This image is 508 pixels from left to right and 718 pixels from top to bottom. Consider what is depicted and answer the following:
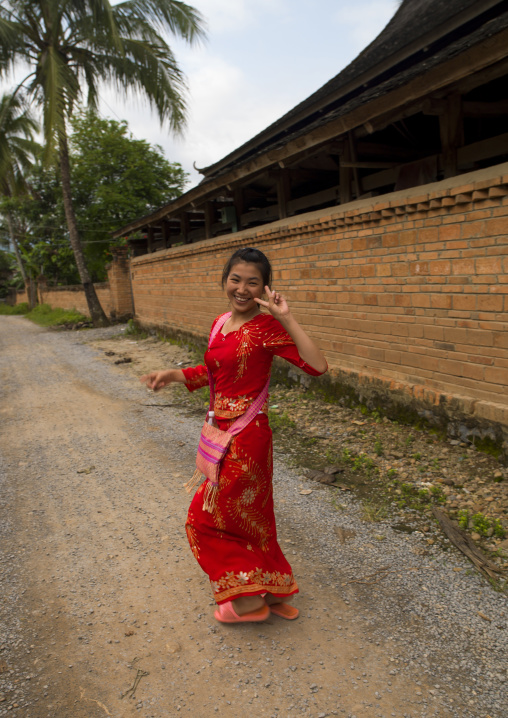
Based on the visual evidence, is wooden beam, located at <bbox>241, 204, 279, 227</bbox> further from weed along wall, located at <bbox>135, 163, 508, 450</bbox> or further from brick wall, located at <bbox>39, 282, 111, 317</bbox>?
brick wall, located at <bbox>39, 282, 111, 317</bbox>

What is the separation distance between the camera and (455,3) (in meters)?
6.27

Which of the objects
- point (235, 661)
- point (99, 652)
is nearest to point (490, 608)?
point (235, 661)

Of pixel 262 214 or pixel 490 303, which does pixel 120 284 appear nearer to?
pixel 262 214

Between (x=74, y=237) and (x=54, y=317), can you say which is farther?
(x=54, y=317)

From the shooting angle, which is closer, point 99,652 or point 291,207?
point 99,652

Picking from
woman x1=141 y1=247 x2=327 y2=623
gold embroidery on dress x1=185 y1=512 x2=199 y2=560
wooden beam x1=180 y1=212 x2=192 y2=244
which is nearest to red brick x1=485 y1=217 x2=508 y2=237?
woman x1=141 y1=247 x2=327 y2=623

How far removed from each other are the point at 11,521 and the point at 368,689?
8.80ft

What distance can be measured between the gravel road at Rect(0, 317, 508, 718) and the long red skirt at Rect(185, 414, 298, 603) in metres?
0.25

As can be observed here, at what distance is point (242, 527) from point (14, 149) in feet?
89.7

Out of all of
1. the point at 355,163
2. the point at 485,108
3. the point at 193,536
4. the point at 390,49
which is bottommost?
the point at 193,536

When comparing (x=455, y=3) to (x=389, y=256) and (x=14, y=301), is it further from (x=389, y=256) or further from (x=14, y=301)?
(x=14, y=301)

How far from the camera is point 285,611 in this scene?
2.30 m

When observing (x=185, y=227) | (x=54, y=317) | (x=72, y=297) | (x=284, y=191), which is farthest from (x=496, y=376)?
(x=72, y=297)

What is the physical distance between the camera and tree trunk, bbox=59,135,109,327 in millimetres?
15977
